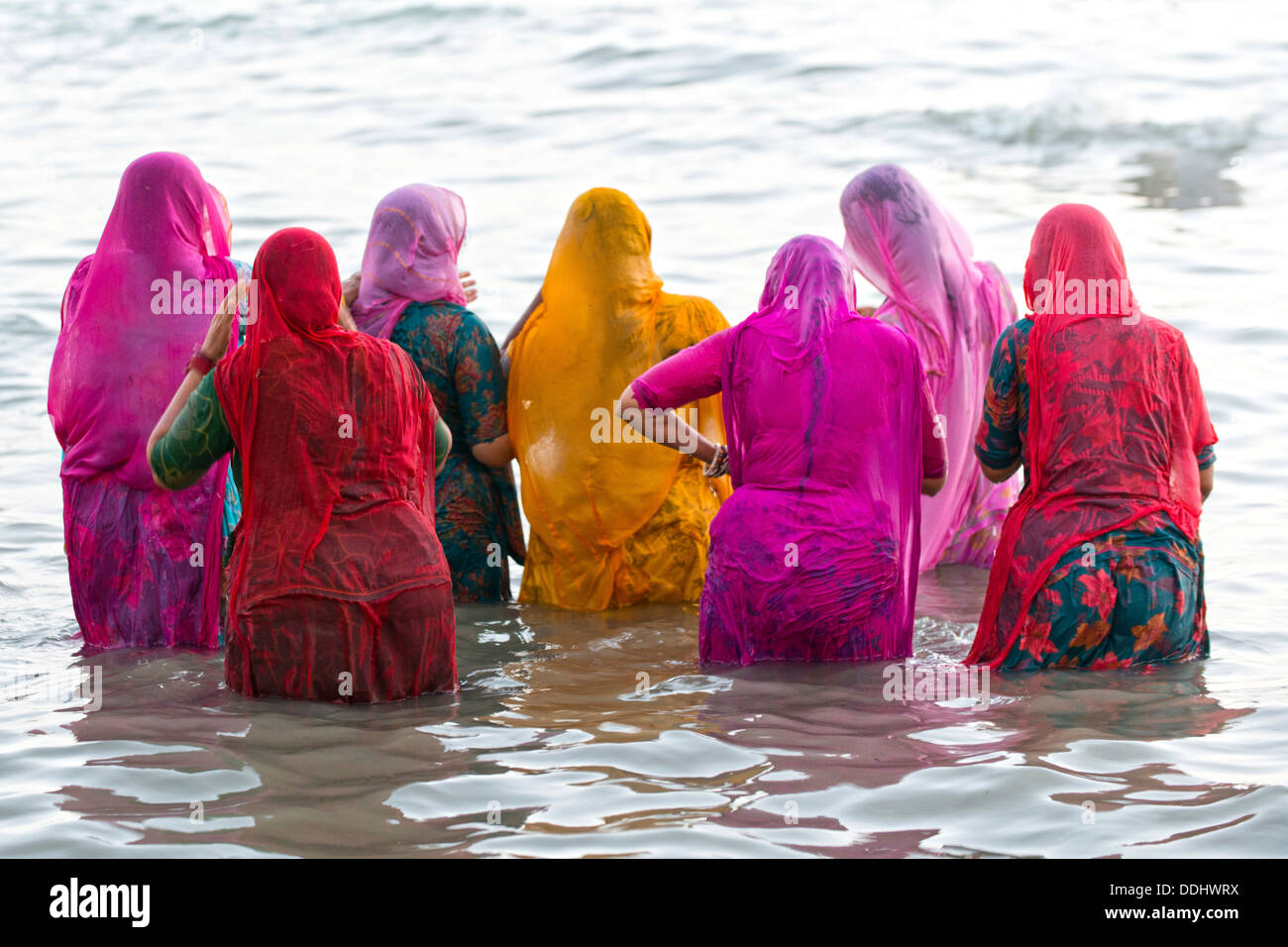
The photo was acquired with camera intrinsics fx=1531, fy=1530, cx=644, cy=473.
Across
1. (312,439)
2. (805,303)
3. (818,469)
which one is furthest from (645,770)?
(805,303)

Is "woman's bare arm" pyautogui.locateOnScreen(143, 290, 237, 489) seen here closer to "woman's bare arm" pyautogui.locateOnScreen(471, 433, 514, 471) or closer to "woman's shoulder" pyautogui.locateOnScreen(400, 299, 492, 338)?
"woman's shoulder" pyautogui.locateOnScreen(400, 299, 492, 338)

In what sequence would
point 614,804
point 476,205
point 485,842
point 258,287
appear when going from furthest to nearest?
point 476,205, point 258,287, point 614,804, point 485,842

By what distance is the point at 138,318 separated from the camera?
15.3 ft

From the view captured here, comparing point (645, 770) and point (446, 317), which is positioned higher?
point (446, 317)

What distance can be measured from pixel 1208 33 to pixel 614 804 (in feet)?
55.0

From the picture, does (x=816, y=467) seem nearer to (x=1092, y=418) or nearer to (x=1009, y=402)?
(x=1009, y=402)

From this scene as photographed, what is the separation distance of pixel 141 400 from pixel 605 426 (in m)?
1.54

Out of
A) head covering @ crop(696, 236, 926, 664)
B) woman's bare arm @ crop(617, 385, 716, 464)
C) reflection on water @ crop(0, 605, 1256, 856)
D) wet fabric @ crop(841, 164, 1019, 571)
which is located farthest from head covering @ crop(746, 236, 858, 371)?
wet fabric @ crop(841, 164, 1019, 571)

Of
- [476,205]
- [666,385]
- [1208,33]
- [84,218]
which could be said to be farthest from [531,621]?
[1208,33]

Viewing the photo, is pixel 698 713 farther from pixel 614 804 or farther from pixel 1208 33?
pixel 1208 33

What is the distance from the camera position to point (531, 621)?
5391 mm

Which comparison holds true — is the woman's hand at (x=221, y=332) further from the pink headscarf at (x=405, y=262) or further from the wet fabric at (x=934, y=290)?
the wet fabric at (x=934, y=290)

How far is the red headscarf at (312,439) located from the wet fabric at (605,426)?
1451 millimetres

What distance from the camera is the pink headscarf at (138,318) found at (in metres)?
4.64
